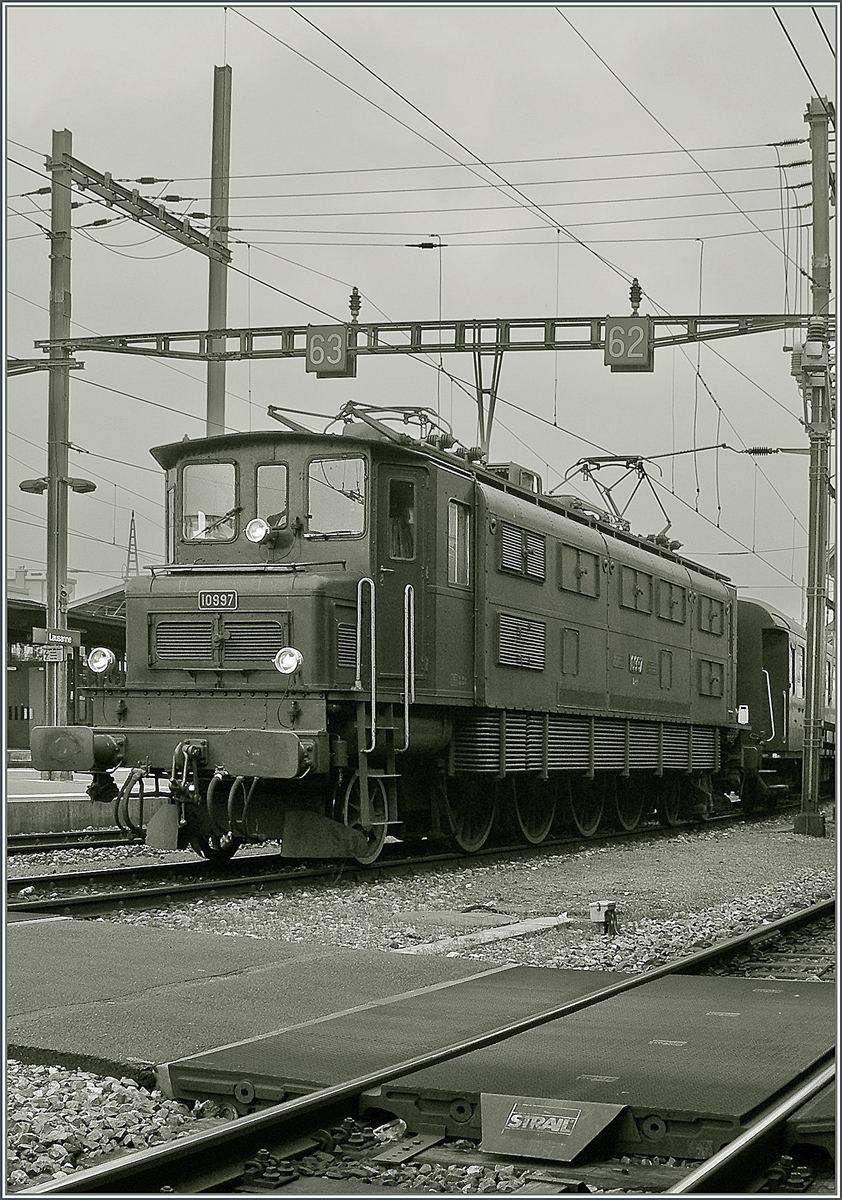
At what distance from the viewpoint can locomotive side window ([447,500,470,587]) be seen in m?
14.3

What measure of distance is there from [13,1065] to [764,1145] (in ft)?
10.4

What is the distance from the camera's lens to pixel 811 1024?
6691 mm

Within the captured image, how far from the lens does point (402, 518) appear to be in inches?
538

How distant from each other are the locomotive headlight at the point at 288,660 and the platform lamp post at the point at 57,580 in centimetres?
927

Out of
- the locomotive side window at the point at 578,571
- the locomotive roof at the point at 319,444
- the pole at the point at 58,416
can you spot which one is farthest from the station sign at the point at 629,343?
the pole at the point at 58,416

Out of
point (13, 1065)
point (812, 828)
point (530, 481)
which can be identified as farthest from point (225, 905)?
point (812, 828)

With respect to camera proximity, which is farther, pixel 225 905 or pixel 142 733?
pixel 142 733

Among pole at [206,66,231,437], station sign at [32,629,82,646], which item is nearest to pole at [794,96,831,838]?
pole at [206,66,231,437]

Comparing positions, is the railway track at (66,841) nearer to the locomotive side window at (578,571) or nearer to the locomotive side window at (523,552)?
the locomotive side window at (523,552)

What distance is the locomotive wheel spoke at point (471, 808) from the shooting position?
1559cm

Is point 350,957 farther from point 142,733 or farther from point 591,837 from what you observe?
point 591,837

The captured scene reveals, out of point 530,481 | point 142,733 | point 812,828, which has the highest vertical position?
point 530,481

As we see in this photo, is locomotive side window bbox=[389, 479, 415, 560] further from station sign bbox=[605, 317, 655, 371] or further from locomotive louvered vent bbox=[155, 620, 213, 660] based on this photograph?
station sign bbox=[605, 317, 655, 371]

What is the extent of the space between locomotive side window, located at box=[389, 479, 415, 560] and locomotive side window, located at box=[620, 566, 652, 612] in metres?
6.88
